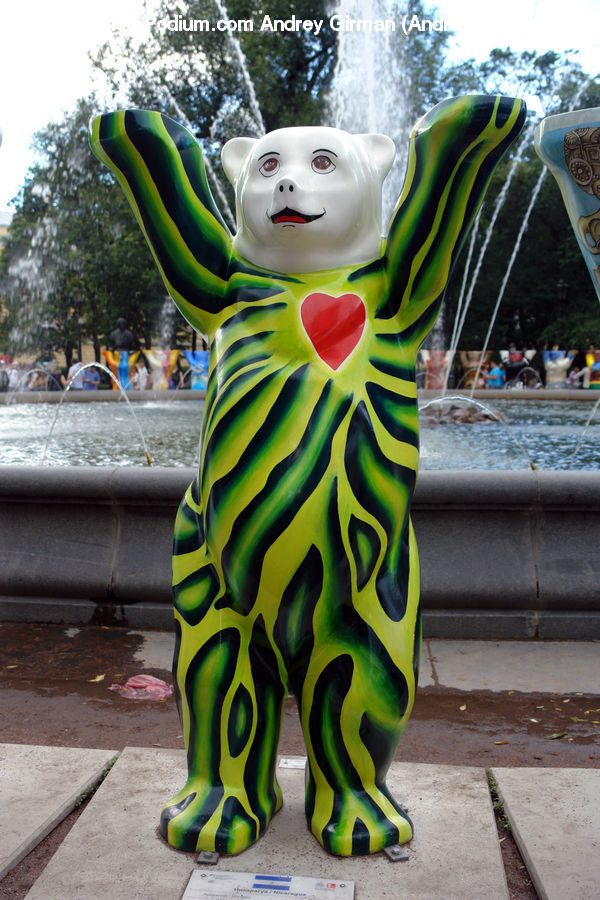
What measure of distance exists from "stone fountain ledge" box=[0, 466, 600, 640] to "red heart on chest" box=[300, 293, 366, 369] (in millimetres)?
2181

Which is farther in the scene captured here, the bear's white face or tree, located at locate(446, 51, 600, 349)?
tree, located at locate(446, 51, 600, 349)

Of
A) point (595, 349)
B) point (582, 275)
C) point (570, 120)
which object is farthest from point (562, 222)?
Answer: point (570, 120)

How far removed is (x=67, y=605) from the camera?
4758 millimetres

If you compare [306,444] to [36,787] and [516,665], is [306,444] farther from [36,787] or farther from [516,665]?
[516,665]

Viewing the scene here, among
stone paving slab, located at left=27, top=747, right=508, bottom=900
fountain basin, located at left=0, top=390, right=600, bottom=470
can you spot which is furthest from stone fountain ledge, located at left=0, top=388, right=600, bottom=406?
stone paving slab, located at left=27, top=747, right=508, bottom=900

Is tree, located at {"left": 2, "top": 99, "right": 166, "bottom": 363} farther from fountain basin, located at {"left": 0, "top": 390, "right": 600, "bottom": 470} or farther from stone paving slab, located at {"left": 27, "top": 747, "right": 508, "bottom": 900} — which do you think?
stone paving slab, located at {"left": 27, "top": 747, "right": 508, "bottom": 900}

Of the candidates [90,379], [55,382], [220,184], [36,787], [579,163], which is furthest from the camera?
[90,379]

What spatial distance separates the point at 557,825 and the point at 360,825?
1.97 ft

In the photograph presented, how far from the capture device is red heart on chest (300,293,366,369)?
232 centimetres

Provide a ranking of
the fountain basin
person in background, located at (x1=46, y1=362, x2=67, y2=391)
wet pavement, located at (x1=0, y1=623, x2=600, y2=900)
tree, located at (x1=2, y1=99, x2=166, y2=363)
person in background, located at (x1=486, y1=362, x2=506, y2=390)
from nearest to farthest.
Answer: wet pavement, located at (x1=0, y1=623, x2=600, y2=900) < the fountain basin < person in background, located at (x1=486, y1=362, x2=506, y2=390) < person in background, located at (x1=46, y1=362, x2=67, y2=391) < tree, located at (x1=2, y1=99, x2=166, y2=363)

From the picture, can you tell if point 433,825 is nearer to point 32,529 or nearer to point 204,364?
point 32,529

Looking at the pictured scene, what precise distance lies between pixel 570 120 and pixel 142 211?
1.14 meters

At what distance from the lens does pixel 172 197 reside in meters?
2.40

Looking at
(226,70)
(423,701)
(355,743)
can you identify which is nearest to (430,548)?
(423,701)
